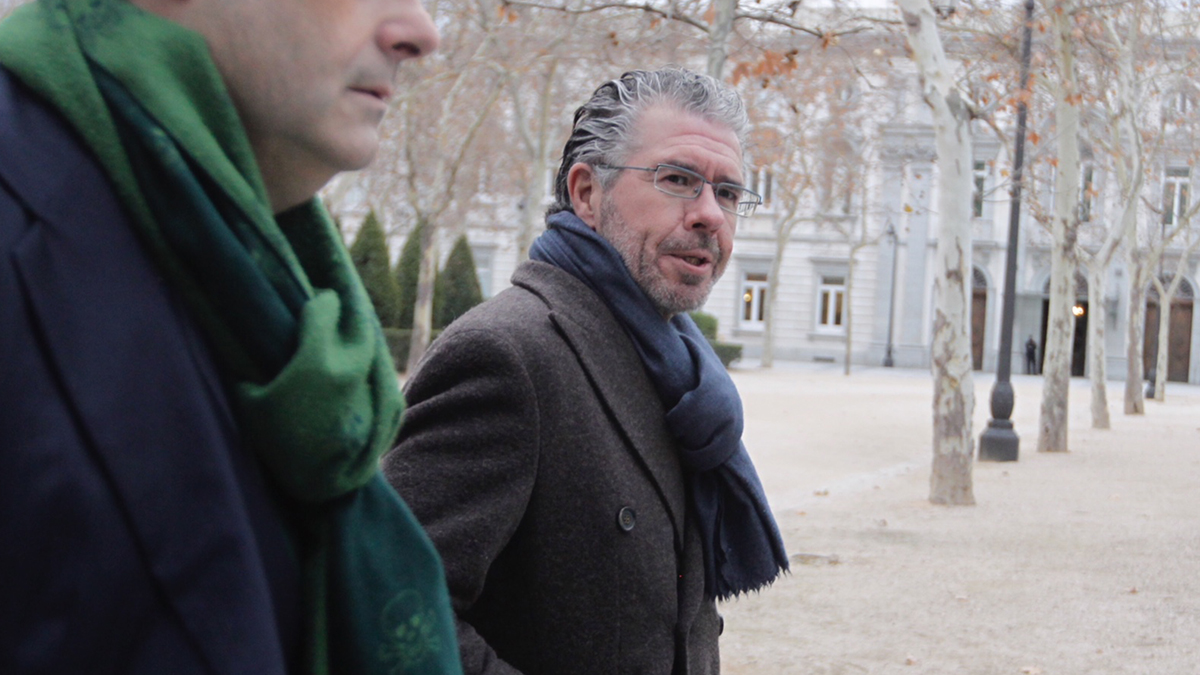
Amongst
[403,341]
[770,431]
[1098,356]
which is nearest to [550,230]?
[770,431]

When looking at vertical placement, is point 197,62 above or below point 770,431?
above

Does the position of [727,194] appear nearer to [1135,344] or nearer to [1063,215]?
[1063,215]

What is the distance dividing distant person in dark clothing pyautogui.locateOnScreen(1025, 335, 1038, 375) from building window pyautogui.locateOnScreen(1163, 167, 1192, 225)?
19.8ft

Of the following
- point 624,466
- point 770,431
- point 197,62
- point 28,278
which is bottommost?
point 770,431

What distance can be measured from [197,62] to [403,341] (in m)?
27.5

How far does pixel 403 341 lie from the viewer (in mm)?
28047

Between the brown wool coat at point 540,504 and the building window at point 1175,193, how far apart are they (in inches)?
1425

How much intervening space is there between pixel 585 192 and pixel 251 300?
163cm

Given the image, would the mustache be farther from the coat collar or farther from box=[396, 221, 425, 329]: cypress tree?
box=[396, 221, 425, 329]: cypress tree

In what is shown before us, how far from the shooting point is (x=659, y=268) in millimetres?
2297

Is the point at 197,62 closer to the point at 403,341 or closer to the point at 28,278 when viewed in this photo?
the point at 28,278

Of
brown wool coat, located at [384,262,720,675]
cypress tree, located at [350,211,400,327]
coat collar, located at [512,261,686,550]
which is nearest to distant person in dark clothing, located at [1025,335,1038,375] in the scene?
cypress tree, located at [350,211,400,327]

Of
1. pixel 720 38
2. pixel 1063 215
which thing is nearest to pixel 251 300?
pixel 720 38

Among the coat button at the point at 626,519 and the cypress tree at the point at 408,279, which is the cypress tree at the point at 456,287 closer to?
the cypress tree at the point at 408,279
